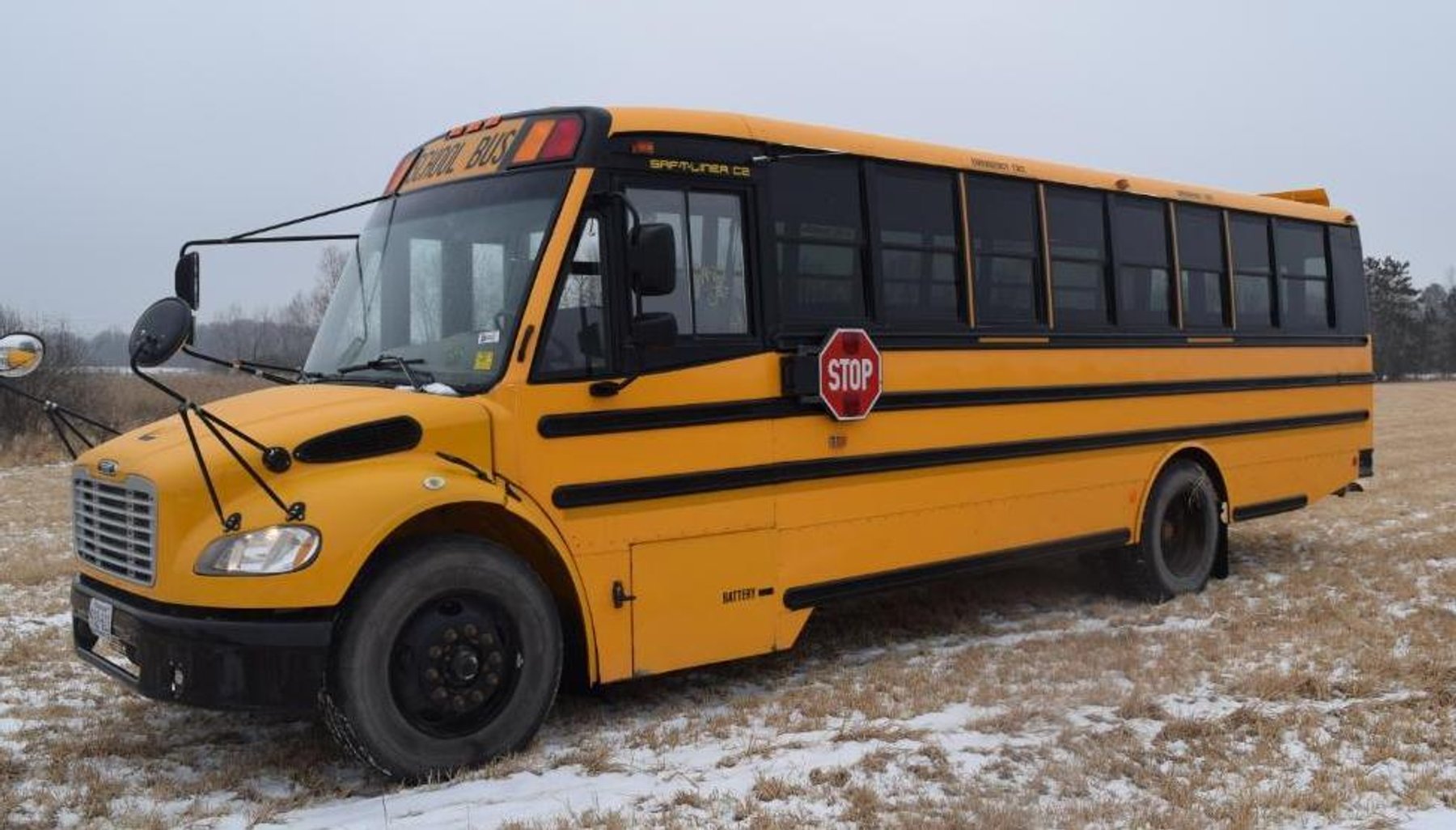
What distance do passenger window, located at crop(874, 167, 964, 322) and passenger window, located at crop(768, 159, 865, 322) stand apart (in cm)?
19

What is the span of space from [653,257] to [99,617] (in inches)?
99.6

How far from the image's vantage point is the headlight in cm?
416

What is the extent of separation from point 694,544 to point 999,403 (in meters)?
2.28

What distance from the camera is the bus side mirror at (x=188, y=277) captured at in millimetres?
5332

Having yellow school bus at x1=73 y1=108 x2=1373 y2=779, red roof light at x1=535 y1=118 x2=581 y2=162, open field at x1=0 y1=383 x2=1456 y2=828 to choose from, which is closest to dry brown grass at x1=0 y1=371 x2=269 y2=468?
open field at x1=0 y1=383 x2=1456 y2=828

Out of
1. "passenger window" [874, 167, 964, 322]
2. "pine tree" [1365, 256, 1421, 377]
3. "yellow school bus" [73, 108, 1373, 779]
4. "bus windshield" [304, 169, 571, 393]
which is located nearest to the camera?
"yellow school bus" [73, 108, 1373, 779]

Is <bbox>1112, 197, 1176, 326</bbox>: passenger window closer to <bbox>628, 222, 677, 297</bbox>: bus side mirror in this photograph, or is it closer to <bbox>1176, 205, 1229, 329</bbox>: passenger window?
<bbox>1176, 205, 1229, 329</bbox>: passenger window

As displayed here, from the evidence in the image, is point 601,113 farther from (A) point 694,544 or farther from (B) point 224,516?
(B) point 224,516

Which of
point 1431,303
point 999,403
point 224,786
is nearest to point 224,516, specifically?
point 224,786

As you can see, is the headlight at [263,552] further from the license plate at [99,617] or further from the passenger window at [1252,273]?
the passenger window at [1252,273]

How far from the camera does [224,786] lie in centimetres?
442

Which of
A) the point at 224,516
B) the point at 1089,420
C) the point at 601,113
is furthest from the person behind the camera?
the point at 1089,420

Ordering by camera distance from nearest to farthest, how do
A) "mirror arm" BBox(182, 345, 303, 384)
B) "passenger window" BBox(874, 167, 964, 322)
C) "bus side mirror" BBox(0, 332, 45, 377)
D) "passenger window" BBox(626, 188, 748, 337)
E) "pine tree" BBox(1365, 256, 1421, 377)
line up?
"bus side mirror" BBox(0, 332, 45, 377), "passenger window" BBox(626, 188, 748, 337), "mirror arm" BBox(182, 345, 303, 384), "passenger window" BBox(874, 167, 964, 322), "pine tree" BBox(1365, 256, 1421, 377)

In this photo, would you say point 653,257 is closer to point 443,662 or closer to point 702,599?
point 702,599
